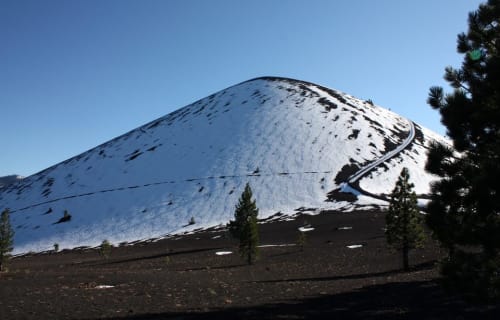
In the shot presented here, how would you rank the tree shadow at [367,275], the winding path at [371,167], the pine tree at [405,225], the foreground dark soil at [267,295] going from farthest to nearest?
the winding path at [371,167] < the pine tree at [405,225] < the tree shadow at [367,275] < the foreground dark soil at [267,295]

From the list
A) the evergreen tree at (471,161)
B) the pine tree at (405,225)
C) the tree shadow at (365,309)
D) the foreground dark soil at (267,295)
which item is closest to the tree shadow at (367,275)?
the foreground dark soil at (267,295)

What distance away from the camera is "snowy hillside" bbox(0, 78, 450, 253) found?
111 m

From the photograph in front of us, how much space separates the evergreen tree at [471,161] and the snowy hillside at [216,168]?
90301 mm

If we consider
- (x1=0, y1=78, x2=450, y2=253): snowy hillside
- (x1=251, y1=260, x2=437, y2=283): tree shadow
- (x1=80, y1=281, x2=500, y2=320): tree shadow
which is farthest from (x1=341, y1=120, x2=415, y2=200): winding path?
(x1=80, y1=281, x2=500, y2=320): tree shadow

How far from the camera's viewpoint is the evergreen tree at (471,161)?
40.2 ft

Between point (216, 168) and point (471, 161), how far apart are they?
412ft

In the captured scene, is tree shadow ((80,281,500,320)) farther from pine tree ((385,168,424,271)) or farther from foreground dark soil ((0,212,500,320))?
pine tree ((385,168,424,271))

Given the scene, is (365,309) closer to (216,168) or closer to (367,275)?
(367,275)

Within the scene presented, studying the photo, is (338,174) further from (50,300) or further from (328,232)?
(50,300)

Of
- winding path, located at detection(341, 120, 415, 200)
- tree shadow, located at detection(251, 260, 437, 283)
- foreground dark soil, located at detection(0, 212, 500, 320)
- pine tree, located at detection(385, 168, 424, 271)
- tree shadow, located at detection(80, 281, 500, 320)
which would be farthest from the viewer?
winding path, located at detection(341, 120, 415, 200)

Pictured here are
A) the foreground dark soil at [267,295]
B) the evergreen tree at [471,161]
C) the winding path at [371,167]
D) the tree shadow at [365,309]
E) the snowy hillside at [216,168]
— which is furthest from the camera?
the winding path at [371,167]

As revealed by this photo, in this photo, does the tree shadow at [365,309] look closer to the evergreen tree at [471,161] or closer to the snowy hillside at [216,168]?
the evergreen tree at [471,161]

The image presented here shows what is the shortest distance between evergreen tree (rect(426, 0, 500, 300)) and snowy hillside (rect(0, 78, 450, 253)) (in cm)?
9030

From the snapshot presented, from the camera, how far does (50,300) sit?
2259 centimetres
